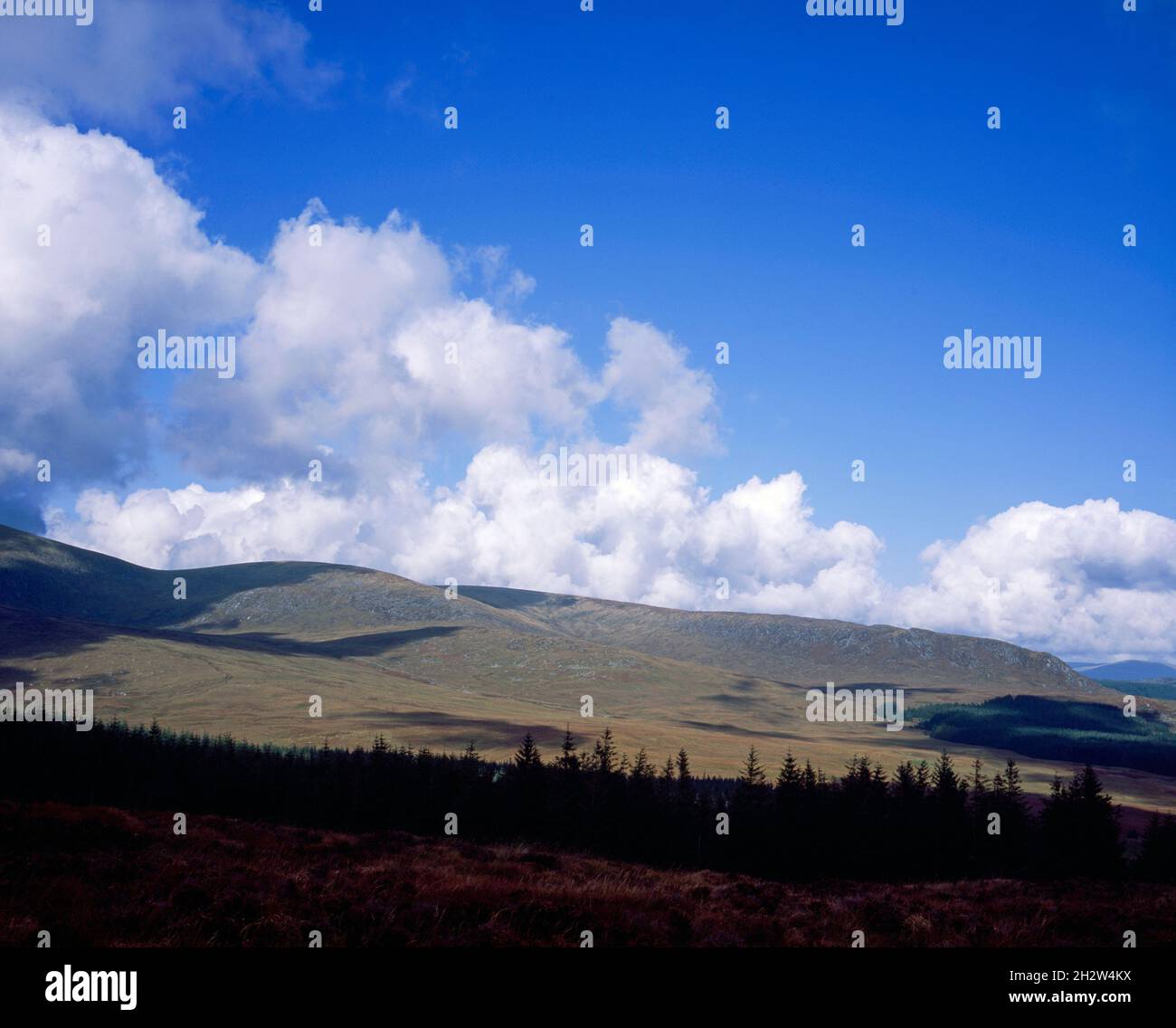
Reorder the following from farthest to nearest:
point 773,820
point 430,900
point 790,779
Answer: point 790,779
point 773,820
point 430,900

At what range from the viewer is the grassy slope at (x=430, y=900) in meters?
12.8

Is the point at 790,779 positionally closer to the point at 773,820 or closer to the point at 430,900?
the point at 773,820

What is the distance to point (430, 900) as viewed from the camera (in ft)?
48.1

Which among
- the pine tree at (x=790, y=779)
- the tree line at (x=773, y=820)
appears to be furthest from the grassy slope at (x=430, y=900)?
the pine tree at (x=790, y=779)

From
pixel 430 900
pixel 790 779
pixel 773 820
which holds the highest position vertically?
pixel 430 900

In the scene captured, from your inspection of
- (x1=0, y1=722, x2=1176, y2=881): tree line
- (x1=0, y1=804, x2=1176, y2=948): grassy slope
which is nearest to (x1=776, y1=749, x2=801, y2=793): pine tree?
(x1=0, y1=722, x2=1176, y2=881): tree line

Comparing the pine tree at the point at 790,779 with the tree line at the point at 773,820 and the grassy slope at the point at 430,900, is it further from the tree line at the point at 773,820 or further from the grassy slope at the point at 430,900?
the grassy slope at the point at 430,900

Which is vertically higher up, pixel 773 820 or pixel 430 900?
pixel 430 900

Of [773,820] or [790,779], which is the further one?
[790,779]

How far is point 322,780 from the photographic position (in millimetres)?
85812

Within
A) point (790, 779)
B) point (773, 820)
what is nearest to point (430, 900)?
point (773, 820)

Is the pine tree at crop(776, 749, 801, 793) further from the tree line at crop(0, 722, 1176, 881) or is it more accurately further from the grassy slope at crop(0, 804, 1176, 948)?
the grassy slope at crop(0, 804, 1176, 948)

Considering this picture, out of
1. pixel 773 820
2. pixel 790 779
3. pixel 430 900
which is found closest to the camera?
pixel 430 900
